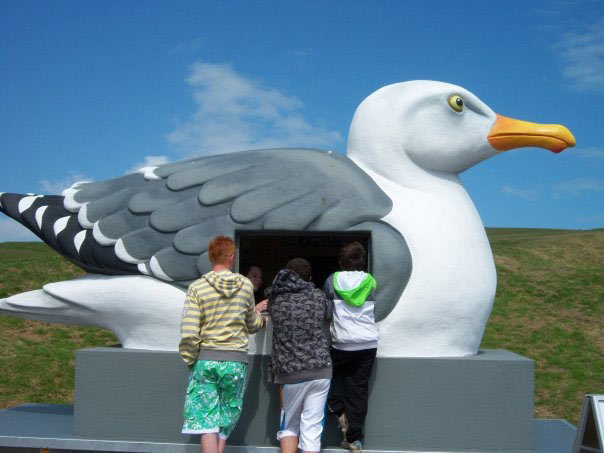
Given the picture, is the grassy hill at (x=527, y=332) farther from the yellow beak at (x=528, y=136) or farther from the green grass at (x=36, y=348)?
the yellow beak at (x=528, y=136)

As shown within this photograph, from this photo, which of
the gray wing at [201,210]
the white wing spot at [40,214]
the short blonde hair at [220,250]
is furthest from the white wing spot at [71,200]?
the short blonde hair at [220,250]

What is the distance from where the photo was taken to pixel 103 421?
4.82m

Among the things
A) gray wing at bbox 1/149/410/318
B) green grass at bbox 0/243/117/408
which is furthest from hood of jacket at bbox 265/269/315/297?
green grass at bbox 0/243/117/408

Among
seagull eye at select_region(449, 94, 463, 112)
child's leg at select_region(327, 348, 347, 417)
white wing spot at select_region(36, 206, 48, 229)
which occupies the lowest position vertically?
child's leg at select_region(327, 348, 347, 417)

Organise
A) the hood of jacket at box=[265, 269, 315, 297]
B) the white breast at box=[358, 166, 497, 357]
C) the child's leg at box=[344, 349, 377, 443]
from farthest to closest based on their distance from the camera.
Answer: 1. the white breast at box=[358, 166, 497, 357]
2. the child's leg at box=[344, 349, 377, 443]
3. the hood of jacket at box=[265, 269, 315, 297]

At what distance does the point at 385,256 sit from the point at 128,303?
70.0 inches

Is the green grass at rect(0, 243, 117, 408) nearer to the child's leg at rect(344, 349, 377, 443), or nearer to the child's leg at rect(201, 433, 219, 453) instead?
the child's leg at rect(344, 349, 377, 443)

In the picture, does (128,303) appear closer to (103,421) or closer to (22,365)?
(103,421)

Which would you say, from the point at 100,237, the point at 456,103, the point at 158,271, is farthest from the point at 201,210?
the point at 456,103

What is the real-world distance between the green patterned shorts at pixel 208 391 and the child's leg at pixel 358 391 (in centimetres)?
87

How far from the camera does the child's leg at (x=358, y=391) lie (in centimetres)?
442

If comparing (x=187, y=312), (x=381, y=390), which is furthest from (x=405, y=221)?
(x=187, y=312)

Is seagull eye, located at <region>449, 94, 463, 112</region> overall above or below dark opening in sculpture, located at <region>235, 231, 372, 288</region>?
above

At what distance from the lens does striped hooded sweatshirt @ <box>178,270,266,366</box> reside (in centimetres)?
378
